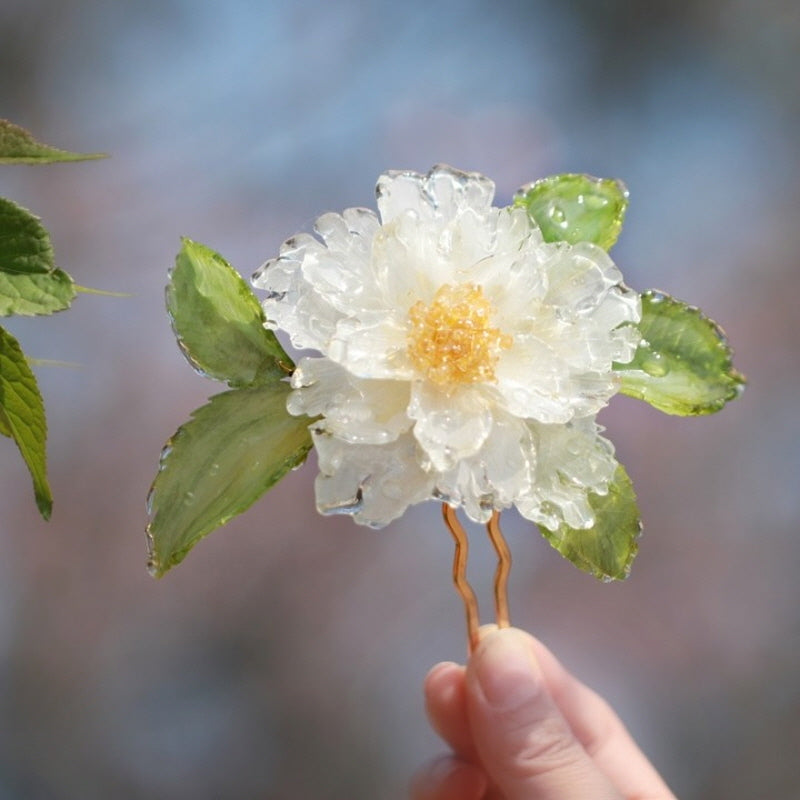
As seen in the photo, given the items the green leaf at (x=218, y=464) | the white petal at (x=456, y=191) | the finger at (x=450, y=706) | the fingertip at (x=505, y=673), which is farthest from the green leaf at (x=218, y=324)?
the finger at (x=450, y=706)

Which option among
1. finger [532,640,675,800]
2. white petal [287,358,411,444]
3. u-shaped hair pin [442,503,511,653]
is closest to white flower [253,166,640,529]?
white petal [287,358,411,444]

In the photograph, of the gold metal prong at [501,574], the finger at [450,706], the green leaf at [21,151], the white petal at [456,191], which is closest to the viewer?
the green leaf at [21,151]

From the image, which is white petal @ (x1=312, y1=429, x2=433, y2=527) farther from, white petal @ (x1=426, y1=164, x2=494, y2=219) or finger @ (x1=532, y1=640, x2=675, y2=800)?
finger @ (x1=532, y1=640, x2=675, y2=800)

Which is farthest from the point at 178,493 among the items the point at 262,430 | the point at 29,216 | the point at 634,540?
the point at 634,540

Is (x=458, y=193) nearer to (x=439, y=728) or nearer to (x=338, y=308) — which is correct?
(x=338, y=308)

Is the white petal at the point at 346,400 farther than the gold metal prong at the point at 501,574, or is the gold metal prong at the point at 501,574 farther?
the gold metal prong at the point at 501,574

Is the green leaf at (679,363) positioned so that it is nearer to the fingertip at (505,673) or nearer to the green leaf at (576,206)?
the green leaf at (576,206)

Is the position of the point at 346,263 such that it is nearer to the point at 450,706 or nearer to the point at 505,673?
the point at 505,673

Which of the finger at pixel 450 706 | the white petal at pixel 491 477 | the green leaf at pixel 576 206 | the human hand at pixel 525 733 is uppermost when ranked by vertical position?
the green leaf at pixel 576 206
